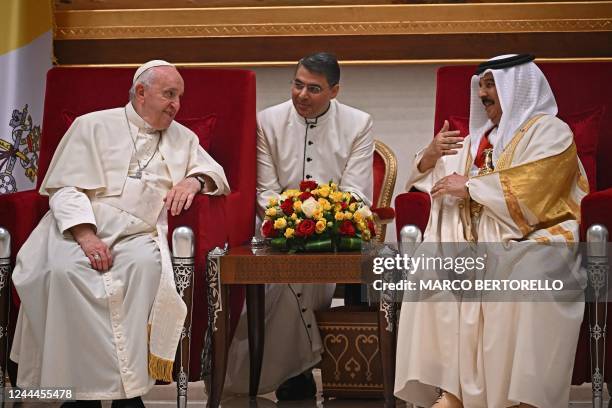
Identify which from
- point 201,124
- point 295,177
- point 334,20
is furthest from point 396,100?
point 201,124

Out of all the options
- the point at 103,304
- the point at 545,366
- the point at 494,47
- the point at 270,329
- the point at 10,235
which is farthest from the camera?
the point at 494,47

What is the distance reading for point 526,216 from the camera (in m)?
4.75

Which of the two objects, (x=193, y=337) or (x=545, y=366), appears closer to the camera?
(x=545, y=366)

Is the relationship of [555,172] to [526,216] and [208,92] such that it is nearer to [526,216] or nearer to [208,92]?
[526,216]

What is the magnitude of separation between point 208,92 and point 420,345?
2011 mm

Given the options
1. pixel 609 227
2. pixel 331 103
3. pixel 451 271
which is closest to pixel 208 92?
pixel 331 103

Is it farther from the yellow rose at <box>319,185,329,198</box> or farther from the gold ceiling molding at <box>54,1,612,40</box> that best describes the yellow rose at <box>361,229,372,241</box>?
the gold ceiling molding at <box>54,1,612,40</box>

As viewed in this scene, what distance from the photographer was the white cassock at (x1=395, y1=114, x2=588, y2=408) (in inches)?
172

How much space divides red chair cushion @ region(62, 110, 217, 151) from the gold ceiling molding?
48.3 inches

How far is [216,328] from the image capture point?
482cm

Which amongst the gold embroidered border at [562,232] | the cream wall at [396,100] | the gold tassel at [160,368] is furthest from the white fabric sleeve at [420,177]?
the cream wall at [396,100]

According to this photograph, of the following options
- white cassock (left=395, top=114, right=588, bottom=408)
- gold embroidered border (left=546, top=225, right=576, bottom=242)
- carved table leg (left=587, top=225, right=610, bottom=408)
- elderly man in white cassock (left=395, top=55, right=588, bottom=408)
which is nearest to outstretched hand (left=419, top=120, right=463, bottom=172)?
elderly man in white cassock (left=395, top=55, right=588, bottom=408)

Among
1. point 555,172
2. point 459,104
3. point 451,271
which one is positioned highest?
point 459,104

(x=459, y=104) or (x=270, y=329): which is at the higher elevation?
(x=459, y=104)
